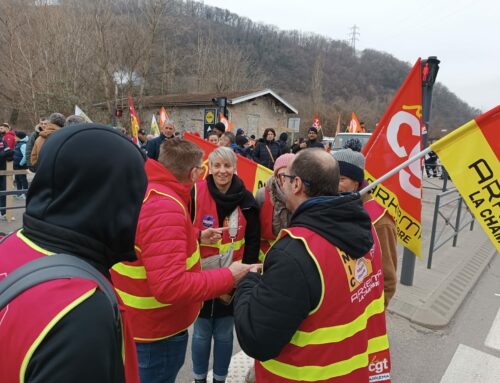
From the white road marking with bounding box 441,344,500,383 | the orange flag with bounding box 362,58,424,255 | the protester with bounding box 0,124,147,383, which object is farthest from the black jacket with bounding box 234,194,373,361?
the white road marking with bounding box 441,344,500,383

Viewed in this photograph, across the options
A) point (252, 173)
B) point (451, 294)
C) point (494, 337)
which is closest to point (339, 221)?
point (252, 173)

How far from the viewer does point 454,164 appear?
2375mm

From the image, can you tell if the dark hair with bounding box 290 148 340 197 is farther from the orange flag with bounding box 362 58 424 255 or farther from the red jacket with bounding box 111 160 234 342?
the orange flag with bounding box 362 58 424 255

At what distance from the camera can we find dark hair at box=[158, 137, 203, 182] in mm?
2020

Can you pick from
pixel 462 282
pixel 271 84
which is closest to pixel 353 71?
pixel 271 84

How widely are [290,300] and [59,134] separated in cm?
96

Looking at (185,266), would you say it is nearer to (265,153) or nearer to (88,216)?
(88,216)

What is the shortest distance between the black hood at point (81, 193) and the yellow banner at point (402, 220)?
9.09ft

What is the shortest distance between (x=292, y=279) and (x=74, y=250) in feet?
2.56

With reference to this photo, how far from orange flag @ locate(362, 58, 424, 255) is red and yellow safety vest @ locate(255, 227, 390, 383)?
1918 millimetres

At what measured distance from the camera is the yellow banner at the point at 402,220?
10.9 feet

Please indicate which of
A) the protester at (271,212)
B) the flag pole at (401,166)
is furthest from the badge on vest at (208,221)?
the flag pole at (401,166)

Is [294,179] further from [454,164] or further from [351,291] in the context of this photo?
[454,164]

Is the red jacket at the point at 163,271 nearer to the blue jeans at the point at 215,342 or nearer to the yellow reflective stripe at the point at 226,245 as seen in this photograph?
the yellow reflective stripe at the point at 226,245
